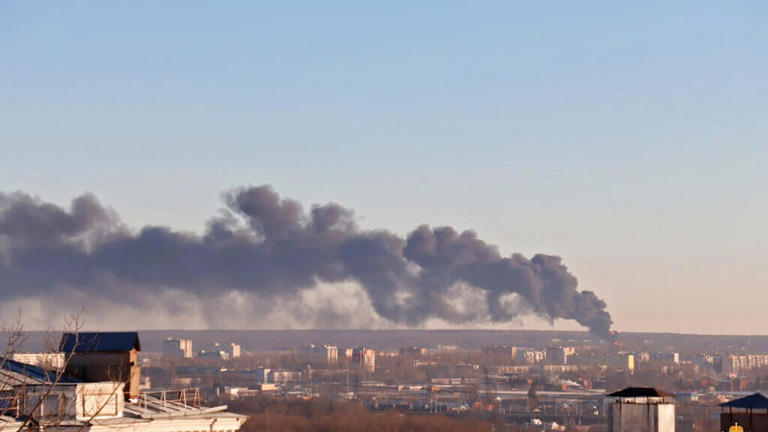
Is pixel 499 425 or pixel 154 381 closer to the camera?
pixel 499 425

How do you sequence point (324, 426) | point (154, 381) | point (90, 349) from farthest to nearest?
point (154, 381)
point (324, 426)
point (90, 349)

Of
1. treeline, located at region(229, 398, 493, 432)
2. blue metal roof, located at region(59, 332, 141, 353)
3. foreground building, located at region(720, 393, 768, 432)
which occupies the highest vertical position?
blue metal roof, located at region(59, 332, 141, 353)

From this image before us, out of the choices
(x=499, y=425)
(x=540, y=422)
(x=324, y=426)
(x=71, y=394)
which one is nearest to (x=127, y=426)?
(x=71, y=394)

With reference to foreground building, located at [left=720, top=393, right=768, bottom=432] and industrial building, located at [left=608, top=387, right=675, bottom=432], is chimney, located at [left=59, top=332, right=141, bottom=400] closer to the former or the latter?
industrial building, located at [left=608, top=387, right=675, bottom=432]

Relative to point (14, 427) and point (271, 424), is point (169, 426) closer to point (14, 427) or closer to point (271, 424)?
point (14, 427)

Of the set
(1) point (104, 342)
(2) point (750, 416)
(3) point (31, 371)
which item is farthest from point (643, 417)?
(1) point (104, 342)

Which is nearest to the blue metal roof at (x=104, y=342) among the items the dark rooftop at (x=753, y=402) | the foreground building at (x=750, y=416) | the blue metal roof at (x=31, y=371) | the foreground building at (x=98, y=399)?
the foreground building at (x=98, y=399)

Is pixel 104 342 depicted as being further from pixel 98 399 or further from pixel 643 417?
pixel 643 417

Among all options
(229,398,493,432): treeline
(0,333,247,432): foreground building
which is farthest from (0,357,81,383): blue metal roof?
(229,398,493,432): treeline

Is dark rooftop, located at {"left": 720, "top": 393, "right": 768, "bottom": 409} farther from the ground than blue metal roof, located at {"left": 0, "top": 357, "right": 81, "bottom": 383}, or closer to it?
closer to it
